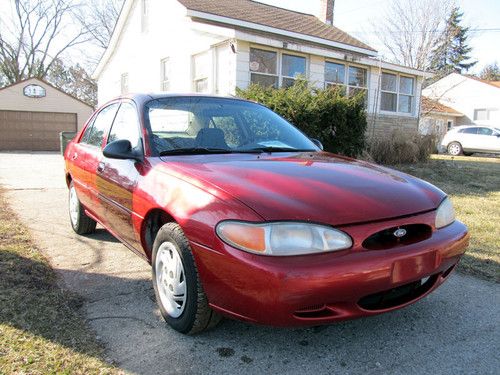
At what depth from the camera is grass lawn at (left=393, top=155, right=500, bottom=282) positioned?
170 inches

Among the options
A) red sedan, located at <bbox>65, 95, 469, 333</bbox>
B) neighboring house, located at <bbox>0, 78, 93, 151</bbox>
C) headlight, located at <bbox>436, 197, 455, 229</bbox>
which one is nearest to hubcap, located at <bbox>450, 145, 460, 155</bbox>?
neighboring house, located at <bbox>0, 78, 93, 151</bbox>

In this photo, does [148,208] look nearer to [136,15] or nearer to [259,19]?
[259,19]

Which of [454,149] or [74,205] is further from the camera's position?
[454,149]

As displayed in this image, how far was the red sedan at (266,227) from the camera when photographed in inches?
89.3

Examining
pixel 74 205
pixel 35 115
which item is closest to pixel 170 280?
pixel 74 205

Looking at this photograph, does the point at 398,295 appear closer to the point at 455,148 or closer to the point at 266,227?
the point at 266,227

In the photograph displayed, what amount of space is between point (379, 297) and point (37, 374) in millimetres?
1896

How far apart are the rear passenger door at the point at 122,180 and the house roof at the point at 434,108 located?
3078 centimetres

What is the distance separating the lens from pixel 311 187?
2.62 m

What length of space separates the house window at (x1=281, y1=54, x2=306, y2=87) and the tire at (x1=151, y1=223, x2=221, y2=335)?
1148cm

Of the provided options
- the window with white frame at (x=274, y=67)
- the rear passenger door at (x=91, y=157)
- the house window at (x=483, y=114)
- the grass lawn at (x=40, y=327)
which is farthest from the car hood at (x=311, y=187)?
the house window at (x=483, y=114)

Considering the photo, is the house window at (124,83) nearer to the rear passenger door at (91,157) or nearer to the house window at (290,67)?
the house window at (290,67)

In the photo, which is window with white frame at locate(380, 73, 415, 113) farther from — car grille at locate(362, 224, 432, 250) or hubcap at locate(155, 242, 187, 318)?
hubcap at locate(155, 242, 187, 318)

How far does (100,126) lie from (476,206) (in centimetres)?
590
